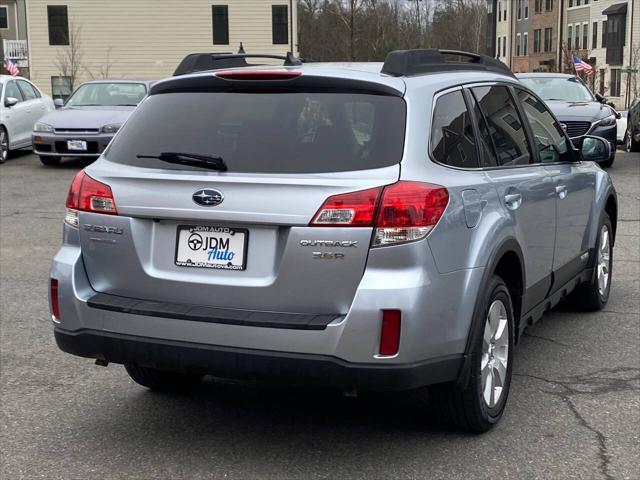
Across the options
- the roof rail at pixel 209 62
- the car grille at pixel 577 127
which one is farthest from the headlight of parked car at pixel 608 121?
the roof rail at pixel 209 62

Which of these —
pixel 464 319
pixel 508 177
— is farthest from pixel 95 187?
pixel 508 177

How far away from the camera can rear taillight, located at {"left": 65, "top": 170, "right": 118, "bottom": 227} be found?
14.0ft

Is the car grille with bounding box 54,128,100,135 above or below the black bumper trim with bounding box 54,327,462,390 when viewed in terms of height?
below

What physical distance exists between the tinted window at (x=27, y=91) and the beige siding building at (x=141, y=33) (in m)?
26.9

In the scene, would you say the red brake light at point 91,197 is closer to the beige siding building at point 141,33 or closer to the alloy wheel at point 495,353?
Answer: the alloy wheel at point 495,353

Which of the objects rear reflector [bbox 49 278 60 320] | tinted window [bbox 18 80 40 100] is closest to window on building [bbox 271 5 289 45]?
tinted window [bbox 18 80 40 100]

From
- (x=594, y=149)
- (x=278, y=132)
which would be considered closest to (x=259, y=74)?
(x=278, y=132)

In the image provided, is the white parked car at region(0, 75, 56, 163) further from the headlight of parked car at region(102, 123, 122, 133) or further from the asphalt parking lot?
the asphalt parking lot

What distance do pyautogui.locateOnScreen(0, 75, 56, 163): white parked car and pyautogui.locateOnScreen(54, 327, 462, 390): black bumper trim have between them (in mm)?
15691

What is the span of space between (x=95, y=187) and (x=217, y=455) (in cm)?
128

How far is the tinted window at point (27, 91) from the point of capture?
20328mm

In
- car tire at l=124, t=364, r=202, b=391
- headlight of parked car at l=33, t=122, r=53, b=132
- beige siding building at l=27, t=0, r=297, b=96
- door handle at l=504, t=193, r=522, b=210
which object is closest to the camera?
door handle at l=504, t=193, r=522, b=210

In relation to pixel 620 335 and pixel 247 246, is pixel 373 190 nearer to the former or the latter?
pixel 247 246

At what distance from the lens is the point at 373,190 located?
153 inches
